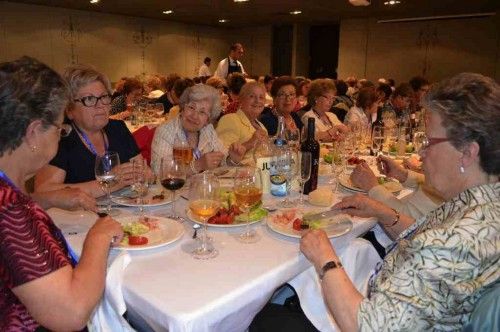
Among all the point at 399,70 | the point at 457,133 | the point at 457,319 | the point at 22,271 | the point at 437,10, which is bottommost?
the point at 457,319

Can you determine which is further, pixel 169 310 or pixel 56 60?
pixel 56 60

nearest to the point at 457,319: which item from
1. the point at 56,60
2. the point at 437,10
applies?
the point at 437,10

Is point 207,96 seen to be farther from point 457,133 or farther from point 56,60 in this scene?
point 56,60

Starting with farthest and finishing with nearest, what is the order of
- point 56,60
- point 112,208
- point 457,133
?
point 56,60 → point 112,208 → point 457,133

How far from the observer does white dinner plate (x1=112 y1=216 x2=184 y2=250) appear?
1.33 meters

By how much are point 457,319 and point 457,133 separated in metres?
0.51

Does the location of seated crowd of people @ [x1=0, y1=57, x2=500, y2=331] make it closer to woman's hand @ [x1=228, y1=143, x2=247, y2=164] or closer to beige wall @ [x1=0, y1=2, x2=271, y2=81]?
woman's hand @ [x1=228, y1=143, x2=247, y2=164]

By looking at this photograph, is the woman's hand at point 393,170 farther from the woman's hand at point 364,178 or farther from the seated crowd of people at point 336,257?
the seated crowd of people at point 336,257

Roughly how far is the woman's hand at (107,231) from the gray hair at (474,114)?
1035 mm

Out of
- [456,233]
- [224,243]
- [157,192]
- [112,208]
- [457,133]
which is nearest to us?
[456,233]

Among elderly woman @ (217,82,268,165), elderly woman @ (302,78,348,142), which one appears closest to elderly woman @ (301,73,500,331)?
elderly woman @ (217,82,268,165)

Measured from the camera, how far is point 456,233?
3.25ft

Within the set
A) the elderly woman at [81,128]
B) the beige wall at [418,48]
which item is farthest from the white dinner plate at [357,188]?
the beige wall at [418,48]

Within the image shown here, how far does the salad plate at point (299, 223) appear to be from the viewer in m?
1.49
